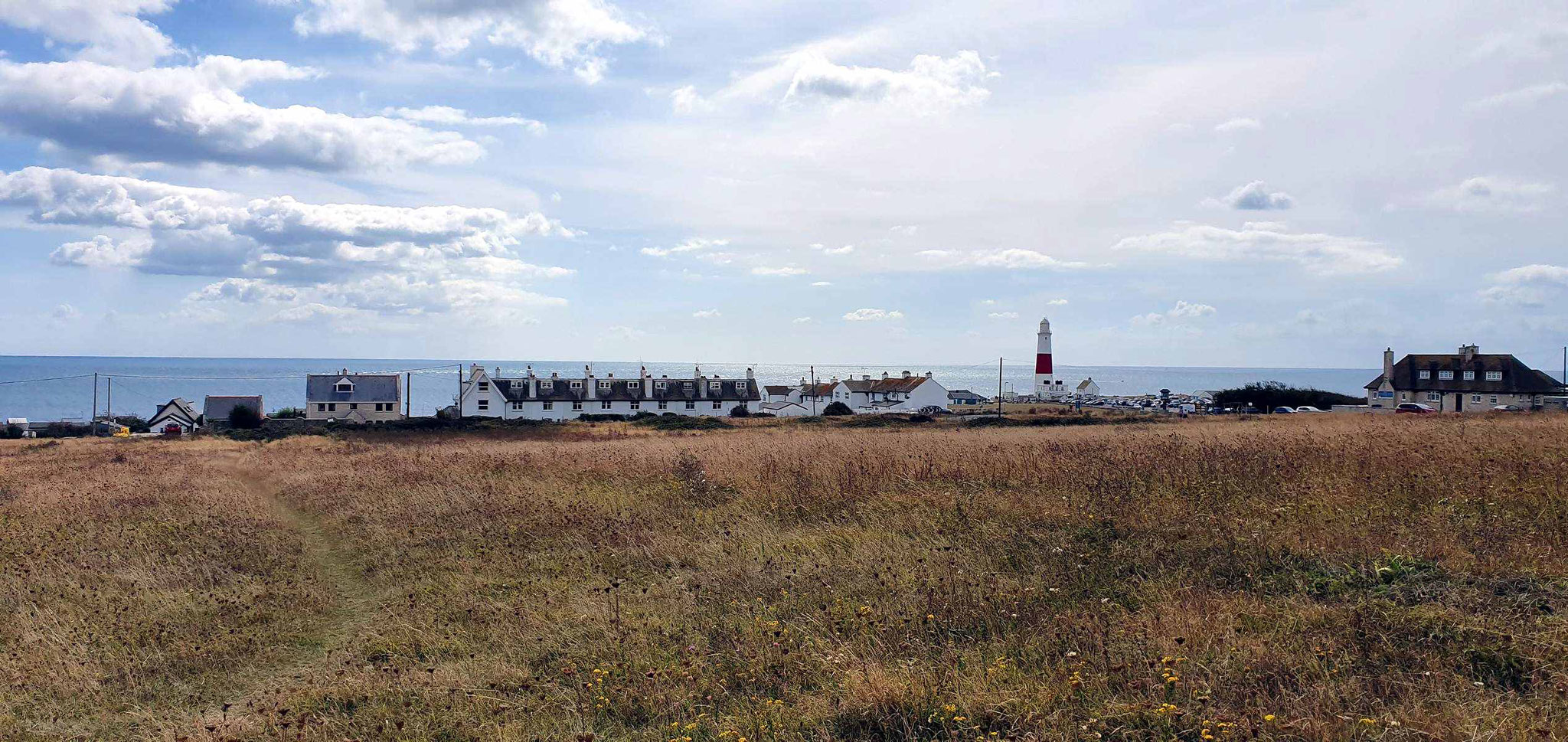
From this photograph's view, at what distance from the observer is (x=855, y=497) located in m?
14.5

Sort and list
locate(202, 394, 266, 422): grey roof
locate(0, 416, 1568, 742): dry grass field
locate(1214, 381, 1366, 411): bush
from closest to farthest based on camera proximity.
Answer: locate(0, 416, 1568, 742): dry grass field, locate(1214, 381, 1366, 411): bush, locate(202, 394, 266, 422): grey roof

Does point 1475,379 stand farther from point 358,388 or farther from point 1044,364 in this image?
point 358,388

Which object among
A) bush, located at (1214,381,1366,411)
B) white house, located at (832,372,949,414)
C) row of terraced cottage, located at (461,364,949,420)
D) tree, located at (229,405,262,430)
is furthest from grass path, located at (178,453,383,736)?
bush, located at (1214,381,1366,411)

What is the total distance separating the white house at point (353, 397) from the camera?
93.2 metres

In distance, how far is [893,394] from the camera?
110 metres

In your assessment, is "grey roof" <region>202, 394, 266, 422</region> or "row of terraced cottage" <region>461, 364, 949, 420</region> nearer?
"grey roof" <region>202, 394, 266, 422</region>

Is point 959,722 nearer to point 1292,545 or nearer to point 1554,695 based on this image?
point 1554,695

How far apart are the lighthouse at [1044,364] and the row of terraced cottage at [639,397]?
14.3m

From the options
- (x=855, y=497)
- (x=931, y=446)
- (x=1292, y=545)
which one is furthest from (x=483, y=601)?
(x=931, y=446)

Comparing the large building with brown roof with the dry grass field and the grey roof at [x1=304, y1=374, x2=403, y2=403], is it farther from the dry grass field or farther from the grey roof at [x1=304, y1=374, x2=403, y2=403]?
the grey roof at [x1=304, y1=374, x2=403, y2=403]

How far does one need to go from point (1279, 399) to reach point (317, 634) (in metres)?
101

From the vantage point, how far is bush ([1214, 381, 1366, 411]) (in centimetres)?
8925

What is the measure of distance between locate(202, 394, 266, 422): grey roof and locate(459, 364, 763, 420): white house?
2133 centimetres

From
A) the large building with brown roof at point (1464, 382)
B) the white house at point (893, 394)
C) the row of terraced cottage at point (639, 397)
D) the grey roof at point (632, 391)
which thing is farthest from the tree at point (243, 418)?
the large building with brown roof at point (1464, 382)
